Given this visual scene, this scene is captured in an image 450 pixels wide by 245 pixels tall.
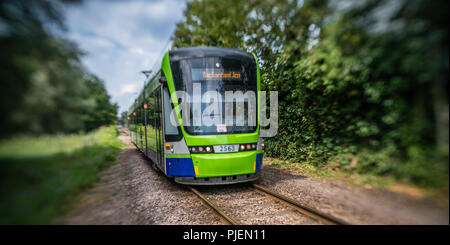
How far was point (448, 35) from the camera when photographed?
1.92 m

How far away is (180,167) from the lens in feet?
15.4

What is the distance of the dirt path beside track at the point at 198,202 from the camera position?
222cm

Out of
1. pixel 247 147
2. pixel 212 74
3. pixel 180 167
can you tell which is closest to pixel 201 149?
pixel 180 167

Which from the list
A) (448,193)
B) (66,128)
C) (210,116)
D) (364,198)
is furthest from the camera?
(210,116)

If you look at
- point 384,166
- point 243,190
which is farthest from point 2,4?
point 243,190

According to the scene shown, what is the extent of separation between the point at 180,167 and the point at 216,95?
178cm

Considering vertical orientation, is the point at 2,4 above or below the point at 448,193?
above

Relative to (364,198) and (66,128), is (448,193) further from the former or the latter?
(66,128)

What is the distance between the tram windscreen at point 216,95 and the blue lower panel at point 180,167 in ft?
2.14

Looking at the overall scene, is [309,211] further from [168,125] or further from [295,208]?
[168,125]

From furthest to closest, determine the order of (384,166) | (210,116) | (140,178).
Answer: (140,178) → (210,116) → (384,166)

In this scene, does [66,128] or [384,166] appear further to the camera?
[384,166]
